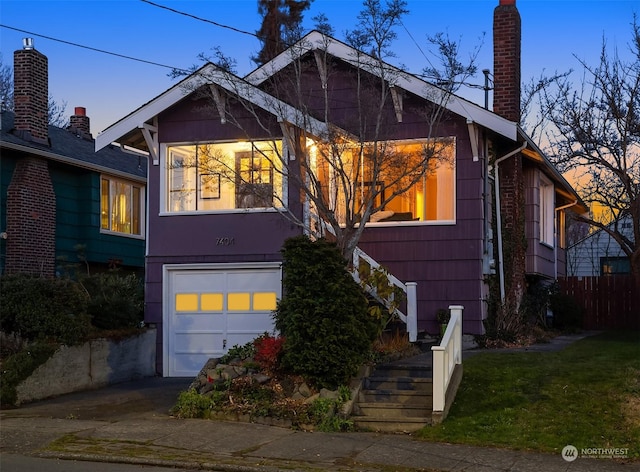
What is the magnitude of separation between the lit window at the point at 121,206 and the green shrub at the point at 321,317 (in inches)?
518

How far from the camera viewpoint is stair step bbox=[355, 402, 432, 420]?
12.1m

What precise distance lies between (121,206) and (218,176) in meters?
8.82

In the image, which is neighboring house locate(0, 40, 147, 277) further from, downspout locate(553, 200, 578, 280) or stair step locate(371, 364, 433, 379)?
downspout locate(553, 200, 578, 280)

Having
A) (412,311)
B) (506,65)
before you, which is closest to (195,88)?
(412,311)

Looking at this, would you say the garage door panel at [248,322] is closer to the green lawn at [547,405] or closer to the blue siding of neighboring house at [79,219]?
the green lawn at [547,405]

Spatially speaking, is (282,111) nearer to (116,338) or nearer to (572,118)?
(116,338)

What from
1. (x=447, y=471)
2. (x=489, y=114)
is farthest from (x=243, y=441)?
(x=489, y=114)

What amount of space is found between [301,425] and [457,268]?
253 inches

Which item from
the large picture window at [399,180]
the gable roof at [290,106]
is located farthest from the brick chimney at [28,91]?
the large picture window at [399,180]

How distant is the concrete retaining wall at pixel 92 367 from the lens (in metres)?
14.7

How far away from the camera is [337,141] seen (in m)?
15.5

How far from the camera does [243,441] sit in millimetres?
11141

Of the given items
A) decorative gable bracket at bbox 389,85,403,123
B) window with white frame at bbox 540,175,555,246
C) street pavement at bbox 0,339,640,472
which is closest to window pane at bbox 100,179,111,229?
decorative gable bracket at bbox 389,85,403,123

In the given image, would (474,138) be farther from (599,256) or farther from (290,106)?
(599,256)
